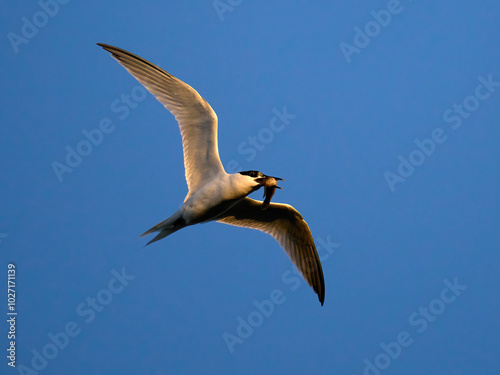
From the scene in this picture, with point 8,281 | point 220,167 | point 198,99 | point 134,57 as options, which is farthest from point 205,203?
point 8,281

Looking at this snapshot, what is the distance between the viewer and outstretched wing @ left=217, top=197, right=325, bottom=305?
1639 centimetres

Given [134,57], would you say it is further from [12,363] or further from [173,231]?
[12,363]

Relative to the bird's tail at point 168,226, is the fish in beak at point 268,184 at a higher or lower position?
lower

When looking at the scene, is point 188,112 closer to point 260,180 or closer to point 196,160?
point 196,160

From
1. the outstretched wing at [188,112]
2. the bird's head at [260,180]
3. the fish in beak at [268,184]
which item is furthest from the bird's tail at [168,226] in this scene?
the fish in beak at [268,184]

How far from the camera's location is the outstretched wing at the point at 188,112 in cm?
1461

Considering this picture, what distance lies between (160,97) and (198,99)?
73 cm

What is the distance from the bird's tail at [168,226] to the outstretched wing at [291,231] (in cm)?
170

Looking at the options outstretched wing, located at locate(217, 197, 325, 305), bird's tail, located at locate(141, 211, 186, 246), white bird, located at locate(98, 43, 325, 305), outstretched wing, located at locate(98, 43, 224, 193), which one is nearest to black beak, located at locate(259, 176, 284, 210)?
white bird, located at locate(98, 43, 325, 305)

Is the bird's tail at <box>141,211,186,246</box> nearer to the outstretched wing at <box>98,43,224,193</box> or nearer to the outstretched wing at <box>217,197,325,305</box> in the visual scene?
the outstretched wing at <box>98,43,224,193</box>

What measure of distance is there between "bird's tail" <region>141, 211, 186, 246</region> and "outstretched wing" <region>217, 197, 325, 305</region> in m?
1.70

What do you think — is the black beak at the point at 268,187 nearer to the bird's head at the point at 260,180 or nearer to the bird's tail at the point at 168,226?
the bird's head at the point at 260,180

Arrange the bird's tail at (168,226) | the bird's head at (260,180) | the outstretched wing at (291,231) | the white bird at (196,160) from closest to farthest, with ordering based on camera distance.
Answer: the bird's head at (260,180), the white bird at (196,160), the bird's tail at (168,226), the outstretched wing at (291,231)

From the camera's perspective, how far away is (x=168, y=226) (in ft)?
47.9
